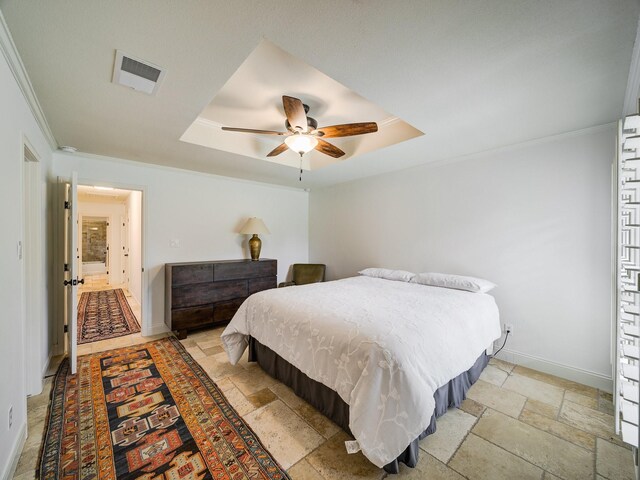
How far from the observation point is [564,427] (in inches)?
72.4

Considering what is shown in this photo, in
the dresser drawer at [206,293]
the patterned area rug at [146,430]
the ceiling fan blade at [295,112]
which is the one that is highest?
the ceiling fan blade at [295,112]

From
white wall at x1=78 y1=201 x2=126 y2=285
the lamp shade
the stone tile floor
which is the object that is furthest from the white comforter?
white wall at x1=78 y1=201 x2=126 y2=285

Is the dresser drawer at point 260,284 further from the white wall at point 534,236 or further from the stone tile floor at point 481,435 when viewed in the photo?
the white wall at point 534,236

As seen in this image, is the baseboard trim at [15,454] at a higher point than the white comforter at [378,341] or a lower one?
lower

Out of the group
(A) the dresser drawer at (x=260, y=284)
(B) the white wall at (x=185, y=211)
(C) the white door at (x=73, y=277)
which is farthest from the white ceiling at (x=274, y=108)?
(A) the dresser drawer at (x=260, y=284)

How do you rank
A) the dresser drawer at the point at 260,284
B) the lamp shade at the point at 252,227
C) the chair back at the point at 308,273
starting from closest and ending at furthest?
the dresser drawer at the point at 260,284 < the lamp shade at the point at 252,227 < the chair back at the point at 308,273

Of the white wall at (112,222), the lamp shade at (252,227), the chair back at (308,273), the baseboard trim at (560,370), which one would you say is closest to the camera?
the baseboard trim at (560,370)

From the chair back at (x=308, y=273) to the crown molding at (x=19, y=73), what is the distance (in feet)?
12.0

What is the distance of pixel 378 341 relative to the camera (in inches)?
61.1

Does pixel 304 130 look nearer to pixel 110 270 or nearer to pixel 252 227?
pixel 252 227

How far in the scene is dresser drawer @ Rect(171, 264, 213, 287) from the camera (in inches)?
134

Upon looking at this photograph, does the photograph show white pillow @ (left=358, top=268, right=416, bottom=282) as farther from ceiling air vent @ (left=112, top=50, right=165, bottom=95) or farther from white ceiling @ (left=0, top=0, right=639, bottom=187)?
ceiling air vent @ (left=112, top=50, right=165, bottom=95)

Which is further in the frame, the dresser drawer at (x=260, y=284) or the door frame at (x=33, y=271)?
the dresser drawer at (x=260, y=284)

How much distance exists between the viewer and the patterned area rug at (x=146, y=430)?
1.49 m
